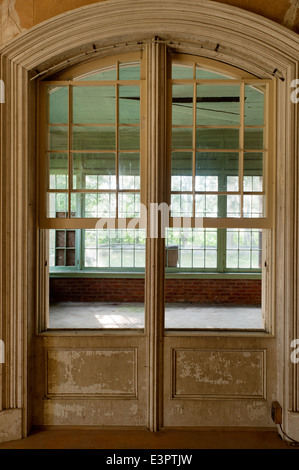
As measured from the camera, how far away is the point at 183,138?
650 cm

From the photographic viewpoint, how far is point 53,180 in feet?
21.0

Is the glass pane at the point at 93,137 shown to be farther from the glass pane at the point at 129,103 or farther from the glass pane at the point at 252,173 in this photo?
the glass pane at the point at 252,173

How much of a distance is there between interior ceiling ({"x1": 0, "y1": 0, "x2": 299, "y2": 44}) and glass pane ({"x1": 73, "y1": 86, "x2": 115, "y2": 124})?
65.9 inches

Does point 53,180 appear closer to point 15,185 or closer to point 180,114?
point 180,114

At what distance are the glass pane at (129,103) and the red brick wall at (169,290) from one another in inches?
117

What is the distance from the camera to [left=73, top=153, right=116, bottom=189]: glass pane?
21.2 feet

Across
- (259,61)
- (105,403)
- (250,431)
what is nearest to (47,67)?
(259,61)

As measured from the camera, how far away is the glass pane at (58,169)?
6014 millimetres

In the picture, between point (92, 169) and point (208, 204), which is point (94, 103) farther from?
point (208, 204)

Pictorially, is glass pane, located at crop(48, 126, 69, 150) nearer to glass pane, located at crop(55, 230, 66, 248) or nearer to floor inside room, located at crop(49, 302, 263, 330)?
glass pane, located at crop(55, 230, 66, 248)

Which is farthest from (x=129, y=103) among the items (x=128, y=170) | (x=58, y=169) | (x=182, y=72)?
(x=58, y=169)

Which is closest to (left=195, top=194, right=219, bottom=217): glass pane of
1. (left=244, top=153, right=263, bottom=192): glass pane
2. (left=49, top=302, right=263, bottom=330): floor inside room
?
(left=244, top=153, right=263, bottom=192): glass pane

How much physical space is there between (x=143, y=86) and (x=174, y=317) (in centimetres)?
338

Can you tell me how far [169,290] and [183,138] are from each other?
9.60 ft
